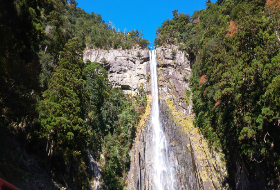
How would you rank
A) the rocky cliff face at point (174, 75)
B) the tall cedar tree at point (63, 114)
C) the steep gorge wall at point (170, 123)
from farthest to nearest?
the rocky cliff face at point (174, 75), the steep gorge wall at point (170, 123), the tall cedar tree at point (63, 114)

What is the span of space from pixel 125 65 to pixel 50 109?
21310 millimetres

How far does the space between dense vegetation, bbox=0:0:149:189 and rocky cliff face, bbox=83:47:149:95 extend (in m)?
7.74

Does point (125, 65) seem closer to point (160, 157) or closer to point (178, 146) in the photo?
point (178, 146)

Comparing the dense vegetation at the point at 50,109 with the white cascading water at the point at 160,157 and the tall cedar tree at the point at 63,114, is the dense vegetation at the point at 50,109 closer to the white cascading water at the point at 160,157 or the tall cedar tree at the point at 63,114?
the tall cedar tree at the point at 63,114

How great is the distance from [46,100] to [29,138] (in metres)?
2.62

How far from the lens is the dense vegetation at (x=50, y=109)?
9516 millimetres

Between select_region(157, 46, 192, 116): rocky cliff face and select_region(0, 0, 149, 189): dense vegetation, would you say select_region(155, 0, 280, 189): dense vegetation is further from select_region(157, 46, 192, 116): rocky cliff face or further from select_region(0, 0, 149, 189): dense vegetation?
select_region(0, 0, 149, 189): dense vegetation

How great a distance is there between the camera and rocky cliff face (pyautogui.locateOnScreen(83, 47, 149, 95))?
31.2m

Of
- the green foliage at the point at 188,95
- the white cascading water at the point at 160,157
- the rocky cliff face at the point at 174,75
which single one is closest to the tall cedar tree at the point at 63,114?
the white cascading water at the point at 160,157

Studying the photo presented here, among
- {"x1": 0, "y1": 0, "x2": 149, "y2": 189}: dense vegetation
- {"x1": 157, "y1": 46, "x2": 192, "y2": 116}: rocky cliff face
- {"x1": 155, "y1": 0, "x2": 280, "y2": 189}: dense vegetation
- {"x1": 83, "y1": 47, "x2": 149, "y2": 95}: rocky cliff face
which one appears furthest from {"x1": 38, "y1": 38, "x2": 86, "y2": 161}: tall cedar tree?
{"x1": 157, "y1": 46, "x2": 192, "y2": 116}: rocky cliff face

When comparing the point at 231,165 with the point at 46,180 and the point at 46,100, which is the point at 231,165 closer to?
the point at 46,180

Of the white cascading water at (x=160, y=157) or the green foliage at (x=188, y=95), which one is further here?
the green foliage at (x=188, y=95)

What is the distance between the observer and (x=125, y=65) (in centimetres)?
3247

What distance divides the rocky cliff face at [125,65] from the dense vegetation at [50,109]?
25.4 ft
